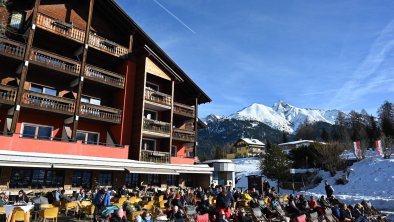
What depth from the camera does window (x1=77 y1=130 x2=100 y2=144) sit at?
23266 mm

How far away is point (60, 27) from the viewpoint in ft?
72.4

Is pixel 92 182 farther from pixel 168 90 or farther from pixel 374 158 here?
pixel 374 158

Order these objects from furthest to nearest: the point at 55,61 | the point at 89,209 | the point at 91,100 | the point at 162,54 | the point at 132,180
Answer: the point at 162,54 < the point at 91,100 < the point at 132,180 < the point at 55,61 < the point at 89,209

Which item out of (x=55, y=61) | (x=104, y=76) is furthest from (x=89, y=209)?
(x=104, y=76)

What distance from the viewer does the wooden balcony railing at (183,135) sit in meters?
28.8

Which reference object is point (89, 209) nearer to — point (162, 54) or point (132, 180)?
point (132, 180)

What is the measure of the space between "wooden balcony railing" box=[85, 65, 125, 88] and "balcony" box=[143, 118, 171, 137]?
3.76m

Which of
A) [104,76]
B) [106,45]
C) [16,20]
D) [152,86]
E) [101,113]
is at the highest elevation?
[16,20]

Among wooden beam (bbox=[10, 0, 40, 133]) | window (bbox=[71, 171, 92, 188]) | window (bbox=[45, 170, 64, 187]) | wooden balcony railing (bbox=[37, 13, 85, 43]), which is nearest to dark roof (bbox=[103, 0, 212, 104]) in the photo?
wooden balcony railing (bbox=[37, 13, 85, 43])

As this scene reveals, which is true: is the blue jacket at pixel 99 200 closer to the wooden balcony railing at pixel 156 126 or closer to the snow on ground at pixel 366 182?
the wooden balcony railing at pixel 156 126

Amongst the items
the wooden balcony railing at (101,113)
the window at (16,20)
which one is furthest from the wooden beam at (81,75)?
the window at (16,20)

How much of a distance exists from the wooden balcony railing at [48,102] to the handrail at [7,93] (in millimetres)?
611

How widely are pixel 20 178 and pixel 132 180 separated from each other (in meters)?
8.27

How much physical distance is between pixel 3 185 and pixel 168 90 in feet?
53.0
